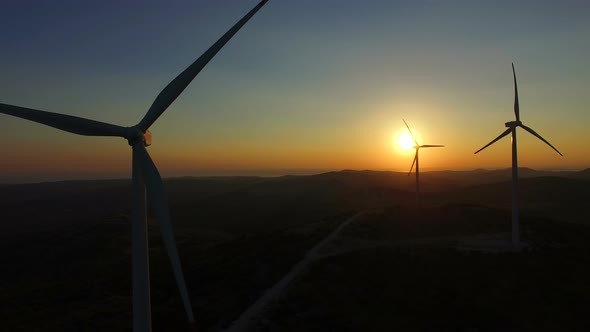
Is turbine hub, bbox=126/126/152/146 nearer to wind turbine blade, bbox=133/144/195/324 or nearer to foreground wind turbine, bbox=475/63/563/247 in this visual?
wind turbine blade, bbox=133/144/195/324

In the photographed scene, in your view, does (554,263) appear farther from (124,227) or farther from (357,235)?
(124,227)

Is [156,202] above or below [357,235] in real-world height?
above

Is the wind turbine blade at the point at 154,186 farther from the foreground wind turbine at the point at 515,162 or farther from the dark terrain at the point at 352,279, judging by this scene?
the foreground wind turbine at the point at 515,162

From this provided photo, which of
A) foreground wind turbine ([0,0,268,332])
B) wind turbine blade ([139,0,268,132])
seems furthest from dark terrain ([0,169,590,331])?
wind turbine blade ([139,0,268,132])

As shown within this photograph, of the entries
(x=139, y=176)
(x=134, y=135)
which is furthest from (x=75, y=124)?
(x=139, y=176)

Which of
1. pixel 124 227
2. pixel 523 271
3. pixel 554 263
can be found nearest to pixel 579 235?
pixel 554 263

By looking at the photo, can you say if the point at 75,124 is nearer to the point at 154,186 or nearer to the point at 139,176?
the point at 139,176
